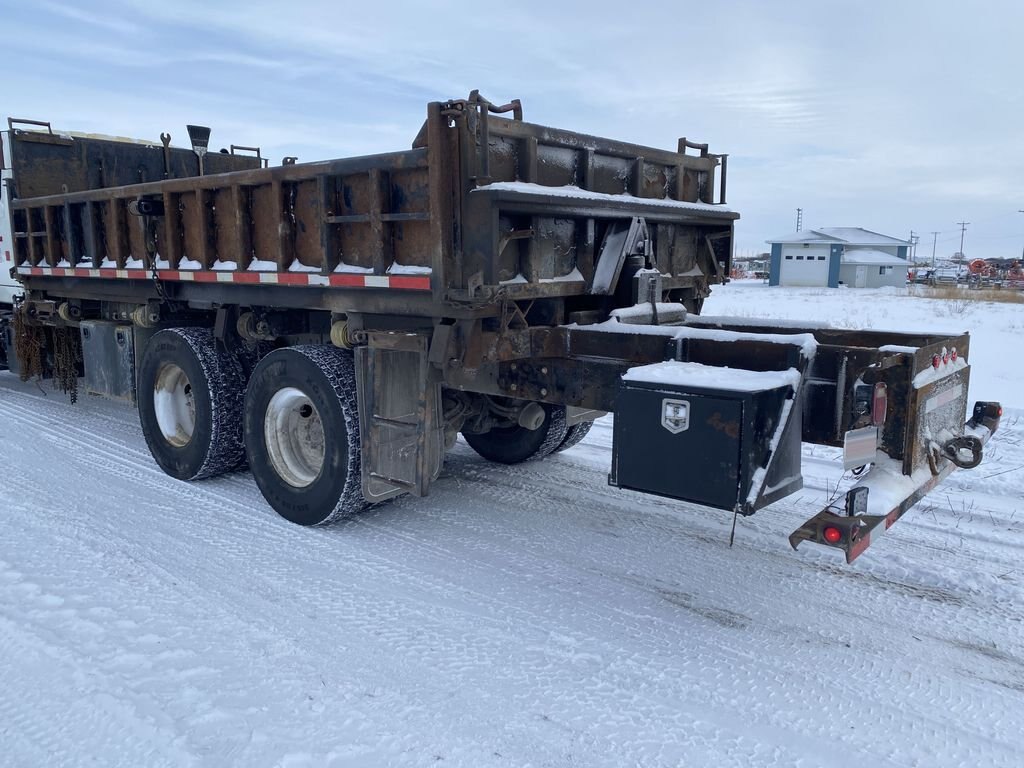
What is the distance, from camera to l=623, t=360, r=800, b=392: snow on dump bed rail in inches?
127

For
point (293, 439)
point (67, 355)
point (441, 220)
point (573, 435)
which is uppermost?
point (441, 220)

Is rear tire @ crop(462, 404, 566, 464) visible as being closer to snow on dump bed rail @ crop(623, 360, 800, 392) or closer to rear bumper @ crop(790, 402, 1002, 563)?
snow on dump bed rail @ crop(623, 360, 800, 392)

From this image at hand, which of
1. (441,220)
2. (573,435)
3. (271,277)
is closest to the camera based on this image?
(441,220)

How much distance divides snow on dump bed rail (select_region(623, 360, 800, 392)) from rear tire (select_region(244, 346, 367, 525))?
194 centimetres

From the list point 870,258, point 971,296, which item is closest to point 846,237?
point 870,258

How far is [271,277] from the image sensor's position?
5023 millimetres

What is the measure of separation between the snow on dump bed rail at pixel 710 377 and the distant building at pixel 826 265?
5396 cm

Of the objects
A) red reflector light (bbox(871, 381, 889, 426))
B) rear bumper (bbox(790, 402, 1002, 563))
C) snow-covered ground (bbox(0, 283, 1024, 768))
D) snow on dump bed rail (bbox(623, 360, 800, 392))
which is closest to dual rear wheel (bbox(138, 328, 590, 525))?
snow-covered ground (bbox(0, 283, 1024, 768))

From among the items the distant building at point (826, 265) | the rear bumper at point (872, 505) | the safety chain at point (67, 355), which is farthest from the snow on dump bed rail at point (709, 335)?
the distant building at point (826, 265)

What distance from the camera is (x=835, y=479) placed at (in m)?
5.91

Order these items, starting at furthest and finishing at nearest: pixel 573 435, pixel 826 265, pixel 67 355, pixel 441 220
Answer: pixel 826 265 → pixel 67 355 → pixel 573 435 → pixel 441 220

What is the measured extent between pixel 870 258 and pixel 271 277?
198 ft

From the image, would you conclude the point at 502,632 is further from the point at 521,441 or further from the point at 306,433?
the point at 521,441

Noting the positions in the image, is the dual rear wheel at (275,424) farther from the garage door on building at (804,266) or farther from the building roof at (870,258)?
the building roof at (870,258)
